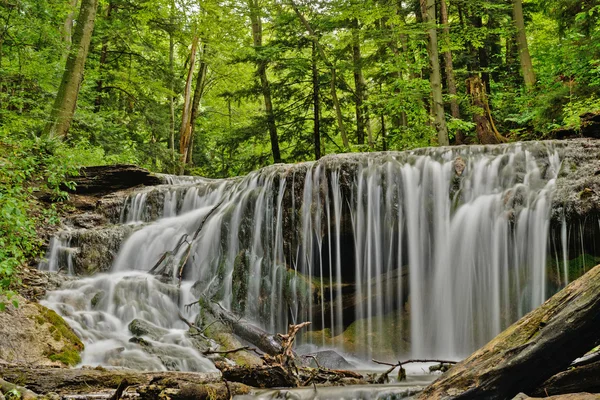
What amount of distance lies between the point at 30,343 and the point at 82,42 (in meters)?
8.12

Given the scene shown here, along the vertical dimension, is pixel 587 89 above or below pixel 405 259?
above

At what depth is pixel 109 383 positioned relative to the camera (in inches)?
154

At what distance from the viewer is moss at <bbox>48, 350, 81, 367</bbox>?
5.53 metres

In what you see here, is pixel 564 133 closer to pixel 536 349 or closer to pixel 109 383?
pixel 536 349

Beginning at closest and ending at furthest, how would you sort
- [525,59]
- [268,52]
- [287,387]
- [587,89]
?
[287,387] < [587,89] < [525,59] < [268,52]

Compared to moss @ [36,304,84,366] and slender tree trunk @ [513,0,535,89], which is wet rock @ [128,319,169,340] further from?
slender tree trunk @ [513,0,535,89]

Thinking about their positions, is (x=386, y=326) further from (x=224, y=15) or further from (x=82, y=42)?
(x=224, y=15)

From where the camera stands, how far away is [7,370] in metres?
3.76

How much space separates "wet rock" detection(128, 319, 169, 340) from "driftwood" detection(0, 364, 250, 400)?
109 inches

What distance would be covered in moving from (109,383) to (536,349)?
3.34 metres

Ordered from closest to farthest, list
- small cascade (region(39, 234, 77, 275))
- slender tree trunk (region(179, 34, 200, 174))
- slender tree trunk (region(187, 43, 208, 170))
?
small cascade (region(39, 234, 77, 275)), slender tree trunk (region(179, 34, 200, 174)), slender tree trunk (region(187, 43, 208, 170))

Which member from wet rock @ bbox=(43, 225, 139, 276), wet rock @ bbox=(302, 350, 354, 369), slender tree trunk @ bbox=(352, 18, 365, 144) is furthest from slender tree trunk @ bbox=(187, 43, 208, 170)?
wet rock @ bbox=(302, 350, 354, 369)

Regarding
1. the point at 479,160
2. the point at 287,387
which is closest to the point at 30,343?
the point at 287,387

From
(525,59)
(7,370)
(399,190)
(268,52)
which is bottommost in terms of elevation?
(7,370)
